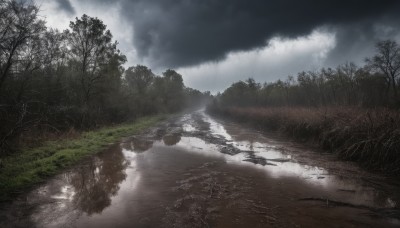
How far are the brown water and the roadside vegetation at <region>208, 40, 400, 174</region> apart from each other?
0.95 meters

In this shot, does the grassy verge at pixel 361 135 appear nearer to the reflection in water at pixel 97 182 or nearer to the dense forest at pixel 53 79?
the reflection in water at pixel 97 182

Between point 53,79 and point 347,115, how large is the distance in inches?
798

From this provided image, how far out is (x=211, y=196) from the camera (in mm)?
5875

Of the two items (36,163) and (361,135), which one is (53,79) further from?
(361,135)

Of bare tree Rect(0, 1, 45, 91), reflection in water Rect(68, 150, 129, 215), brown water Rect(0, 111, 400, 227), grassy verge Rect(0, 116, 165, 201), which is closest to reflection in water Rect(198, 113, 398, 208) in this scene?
brown water Rect(0, 111, 400, 227)

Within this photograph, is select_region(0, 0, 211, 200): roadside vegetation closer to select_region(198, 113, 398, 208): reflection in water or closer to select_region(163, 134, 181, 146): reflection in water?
select_region(163, 134, 181, 146): reflection in water

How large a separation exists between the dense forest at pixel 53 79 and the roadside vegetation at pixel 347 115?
38.6 ft

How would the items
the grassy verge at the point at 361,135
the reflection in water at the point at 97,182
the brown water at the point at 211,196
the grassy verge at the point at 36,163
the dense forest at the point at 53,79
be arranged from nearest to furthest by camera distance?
the brown water at the point at 211,196
the reflection in water at the point at 97,182
the grassy verge at the point at 36,163
the grassy verge at the point at 361,135
the dense forest at the point at 53,79

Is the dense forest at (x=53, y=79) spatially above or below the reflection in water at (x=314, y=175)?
above

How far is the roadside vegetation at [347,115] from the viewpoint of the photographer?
332 inches

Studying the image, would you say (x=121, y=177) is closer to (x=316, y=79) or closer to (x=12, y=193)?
(x=12, y=193)

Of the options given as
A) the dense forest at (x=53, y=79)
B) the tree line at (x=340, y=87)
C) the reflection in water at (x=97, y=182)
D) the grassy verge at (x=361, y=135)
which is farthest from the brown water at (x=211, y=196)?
the tree line at (x=340, y=87)

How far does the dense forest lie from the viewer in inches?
487

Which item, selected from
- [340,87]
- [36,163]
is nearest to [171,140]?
[36,163]
